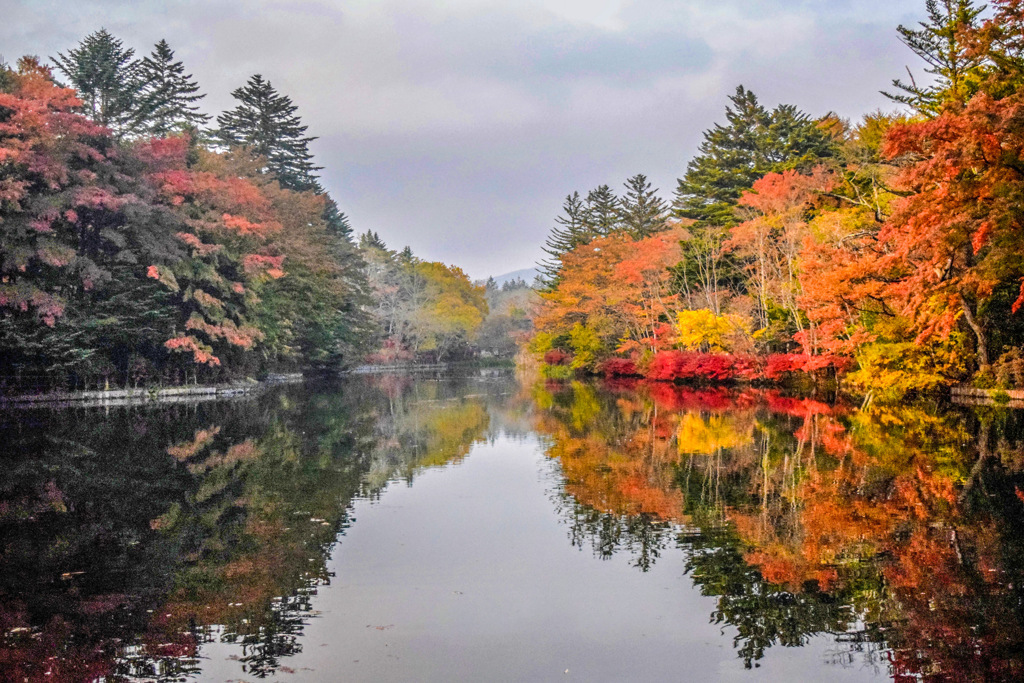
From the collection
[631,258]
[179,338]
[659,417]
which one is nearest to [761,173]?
[631,258]

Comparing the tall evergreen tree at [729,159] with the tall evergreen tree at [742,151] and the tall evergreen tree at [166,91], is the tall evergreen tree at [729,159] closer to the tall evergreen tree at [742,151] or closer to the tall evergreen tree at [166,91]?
the tall evergreen tree at [742,151]

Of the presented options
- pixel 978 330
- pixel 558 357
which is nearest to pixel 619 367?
pixel 558 357

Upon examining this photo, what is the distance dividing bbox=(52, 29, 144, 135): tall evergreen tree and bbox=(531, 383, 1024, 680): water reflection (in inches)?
1333

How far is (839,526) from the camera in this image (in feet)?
23.8

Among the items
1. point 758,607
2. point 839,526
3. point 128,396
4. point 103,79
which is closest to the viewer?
point 758,607

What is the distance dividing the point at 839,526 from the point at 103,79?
138ft

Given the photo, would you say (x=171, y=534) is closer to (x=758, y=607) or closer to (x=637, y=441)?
(x=758, y=607)

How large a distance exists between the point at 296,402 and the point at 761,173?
88.4 feet

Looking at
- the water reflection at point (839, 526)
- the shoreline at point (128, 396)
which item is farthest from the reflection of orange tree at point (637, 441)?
the shoreline at point (128, 396)

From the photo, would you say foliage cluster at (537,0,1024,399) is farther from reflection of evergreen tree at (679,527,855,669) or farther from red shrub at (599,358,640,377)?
reflection of evergreen tree at (679,527,855,669)

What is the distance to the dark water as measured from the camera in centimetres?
455

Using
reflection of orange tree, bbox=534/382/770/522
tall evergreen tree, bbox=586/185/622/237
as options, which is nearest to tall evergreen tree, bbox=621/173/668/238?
tall evergreen tree, bbox=586/185/622/237

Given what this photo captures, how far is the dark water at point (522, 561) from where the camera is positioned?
4547 mm

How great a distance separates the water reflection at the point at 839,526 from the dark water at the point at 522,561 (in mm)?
29
